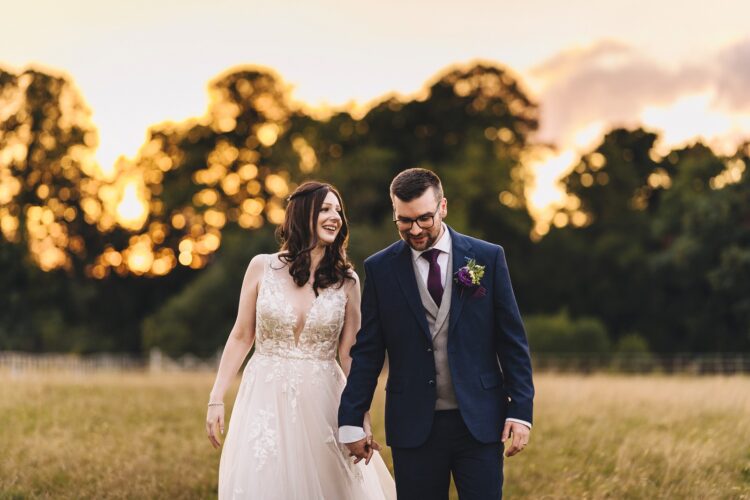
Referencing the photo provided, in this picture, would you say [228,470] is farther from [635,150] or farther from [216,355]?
[635,150]

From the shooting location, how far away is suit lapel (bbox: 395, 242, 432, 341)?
560 cm

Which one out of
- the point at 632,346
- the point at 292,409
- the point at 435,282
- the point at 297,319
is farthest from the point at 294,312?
the point at 632,346

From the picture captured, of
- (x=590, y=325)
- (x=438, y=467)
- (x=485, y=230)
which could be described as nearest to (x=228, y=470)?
(x=438, y=467)

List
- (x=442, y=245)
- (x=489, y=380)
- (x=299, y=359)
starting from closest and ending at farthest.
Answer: (x=489, y=380) < (x=442, y=245) < (x=299, y=359)

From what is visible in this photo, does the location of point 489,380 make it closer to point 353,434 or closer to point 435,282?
point 435,282

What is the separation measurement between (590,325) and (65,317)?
854 inches

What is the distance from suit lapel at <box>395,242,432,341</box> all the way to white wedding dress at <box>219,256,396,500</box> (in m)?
0.81

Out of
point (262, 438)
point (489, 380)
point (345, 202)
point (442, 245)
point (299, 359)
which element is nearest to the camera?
point (489, 380)

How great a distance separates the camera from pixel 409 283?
568 centimetres

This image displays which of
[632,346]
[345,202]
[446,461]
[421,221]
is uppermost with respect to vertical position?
[345,202]

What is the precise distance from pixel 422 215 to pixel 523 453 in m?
6.15

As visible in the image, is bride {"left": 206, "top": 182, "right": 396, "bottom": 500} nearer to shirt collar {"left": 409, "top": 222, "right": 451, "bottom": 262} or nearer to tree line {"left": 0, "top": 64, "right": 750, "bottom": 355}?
shirt collar {"left": 409, "top": 222, "right": 451, "bottom": 262}

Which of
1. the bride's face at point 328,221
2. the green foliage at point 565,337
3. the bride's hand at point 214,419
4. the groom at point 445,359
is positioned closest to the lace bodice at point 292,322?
the bride's face at point 328,221

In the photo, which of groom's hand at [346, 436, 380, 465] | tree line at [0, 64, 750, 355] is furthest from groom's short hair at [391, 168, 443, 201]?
tree line at [0, 64, 750, 355]
